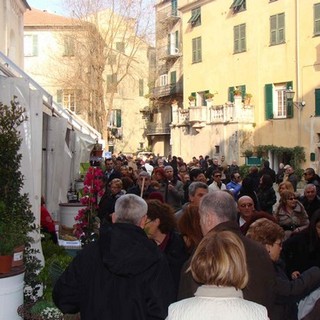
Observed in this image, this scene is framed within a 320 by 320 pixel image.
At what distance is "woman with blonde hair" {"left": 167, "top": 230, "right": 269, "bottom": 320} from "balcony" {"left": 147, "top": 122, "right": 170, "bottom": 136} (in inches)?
1745

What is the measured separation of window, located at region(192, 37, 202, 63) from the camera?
3838cm

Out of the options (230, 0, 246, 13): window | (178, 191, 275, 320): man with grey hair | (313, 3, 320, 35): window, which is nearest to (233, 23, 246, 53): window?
(230, 0, 246, 13): window

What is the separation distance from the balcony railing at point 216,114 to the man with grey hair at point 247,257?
29385mm

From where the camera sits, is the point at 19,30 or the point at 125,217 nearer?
the point at 125,217

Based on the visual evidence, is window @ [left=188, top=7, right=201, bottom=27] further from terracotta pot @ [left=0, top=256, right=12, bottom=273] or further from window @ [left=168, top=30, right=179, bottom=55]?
terracotta pot @ [left=0, top=256, right=12, bottom=273]

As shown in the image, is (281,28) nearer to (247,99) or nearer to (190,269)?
(247,99)

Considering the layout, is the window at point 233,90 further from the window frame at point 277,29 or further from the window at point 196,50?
the window at point 196,50

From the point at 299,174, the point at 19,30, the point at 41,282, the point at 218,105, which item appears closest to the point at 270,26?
the point at 218,105

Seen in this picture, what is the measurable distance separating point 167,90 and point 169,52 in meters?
2.79

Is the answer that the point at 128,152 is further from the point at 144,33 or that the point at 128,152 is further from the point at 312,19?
the point at 312,19

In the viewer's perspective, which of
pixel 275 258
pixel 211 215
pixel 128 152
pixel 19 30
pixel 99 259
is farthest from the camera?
pixel 128 152

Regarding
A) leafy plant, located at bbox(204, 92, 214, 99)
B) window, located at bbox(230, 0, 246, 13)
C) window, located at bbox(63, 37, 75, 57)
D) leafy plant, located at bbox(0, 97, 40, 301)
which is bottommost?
leafy plant, located at bbox(0, 97, 40, 301)

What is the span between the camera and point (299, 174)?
27984 millimetres

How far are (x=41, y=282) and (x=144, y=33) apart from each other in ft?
112
